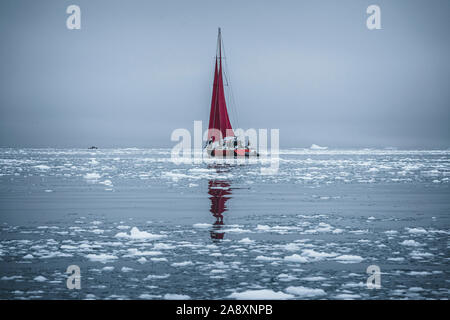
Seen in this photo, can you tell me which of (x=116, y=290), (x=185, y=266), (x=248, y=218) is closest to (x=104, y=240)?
(x=185, y=266)

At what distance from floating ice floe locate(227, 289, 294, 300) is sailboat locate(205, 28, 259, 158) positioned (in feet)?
142

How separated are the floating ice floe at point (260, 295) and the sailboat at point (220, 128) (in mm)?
43299

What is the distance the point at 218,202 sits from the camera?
43.3 ft

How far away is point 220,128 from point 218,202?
35474mm

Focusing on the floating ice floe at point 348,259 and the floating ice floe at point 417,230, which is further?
the floating ice floe at point 417,230

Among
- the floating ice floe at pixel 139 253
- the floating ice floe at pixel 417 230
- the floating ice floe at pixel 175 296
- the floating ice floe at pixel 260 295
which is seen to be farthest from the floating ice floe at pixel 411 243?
the floating ice floe at pixel 175 296

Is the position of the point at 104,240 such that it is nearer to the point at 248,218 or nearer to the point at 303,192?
the point at 248,218

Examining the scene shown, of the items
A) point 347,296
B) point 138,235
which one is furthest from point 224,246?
point 347,296

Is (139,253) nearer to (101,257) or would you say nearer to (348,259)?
(101,257)

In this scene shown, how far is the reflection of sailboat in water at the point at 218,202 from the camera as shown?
8.68 m

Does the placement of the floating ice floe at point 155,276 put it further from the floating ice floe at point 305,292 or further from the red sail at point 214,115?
the red sail at point 214,115

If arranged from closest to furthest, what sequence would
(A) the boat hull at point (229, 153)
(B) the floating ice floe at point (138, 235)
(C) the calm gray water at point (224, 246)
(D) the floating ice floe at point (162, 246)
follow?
(C) the calm gray water at point (224, 246) → (D) the floating ice floe at point (162, 246) → (B) the floating ice floe at point (138, 235) → (A) the boat hull at point (229, 153)

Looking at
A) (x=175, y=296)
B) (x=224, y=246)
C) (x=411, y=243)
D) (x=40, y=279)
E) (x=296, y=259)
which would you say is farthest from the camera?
Result: (x=411, y=243)

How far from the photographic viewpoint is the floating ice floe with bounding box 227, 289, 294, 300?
505 cm
